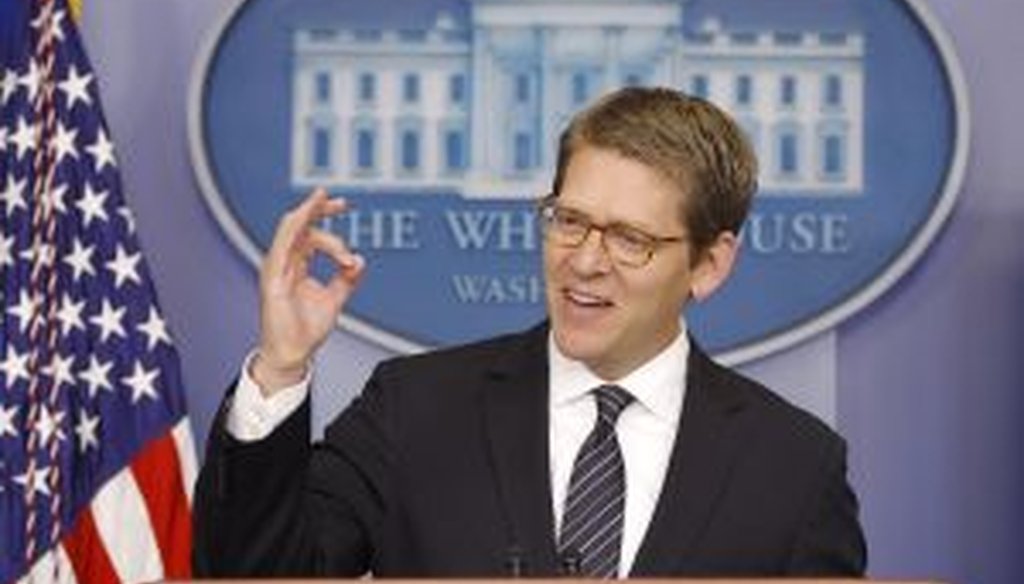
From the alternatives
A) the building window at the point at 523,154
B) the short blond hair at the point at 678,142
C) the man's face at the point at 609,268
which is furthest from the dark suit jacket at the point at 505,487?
the building window at the point at 523,154

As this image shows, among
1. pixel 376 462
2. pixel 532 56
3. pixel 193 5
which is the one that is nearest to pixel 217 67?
pixel 193 5

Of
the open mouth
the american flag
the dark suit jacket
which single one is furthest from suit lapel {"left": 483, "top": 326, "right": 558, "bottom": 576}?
the american flag

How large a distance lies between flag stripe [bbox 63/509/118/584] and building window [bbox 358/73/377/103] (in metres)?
0.88

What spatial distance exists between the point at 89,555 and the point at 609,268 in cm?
156

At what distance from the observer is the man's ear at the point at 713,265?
1.93m

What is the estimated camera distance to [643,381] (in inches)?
75.7

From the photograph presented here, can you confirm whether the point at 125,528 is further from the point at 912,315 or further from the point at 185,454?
the point at 912,315

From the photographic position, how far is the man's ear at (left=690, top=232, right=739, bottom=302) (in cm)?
193

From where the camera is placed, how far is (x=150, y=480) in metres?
3.11

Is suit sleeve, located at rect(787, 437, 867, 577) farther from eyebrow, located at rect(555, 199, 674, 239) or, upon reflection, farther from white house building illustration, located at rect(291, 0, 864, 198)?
white house building illustration, located at rect(291, 0, 864, 198)

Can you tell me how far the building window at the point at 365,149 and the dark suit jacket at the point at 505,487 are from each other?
4.61 feet

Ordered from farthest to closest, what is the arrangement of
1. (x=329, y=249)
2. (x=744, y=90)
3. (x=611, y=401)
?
(x=744, y=90), (x=611, y=401), (x=329, y=249)

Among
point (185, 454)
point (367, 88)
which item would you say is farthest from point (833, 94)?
point (185, 454)

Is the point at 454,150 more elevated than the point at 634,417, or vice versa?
the point at 454,150
